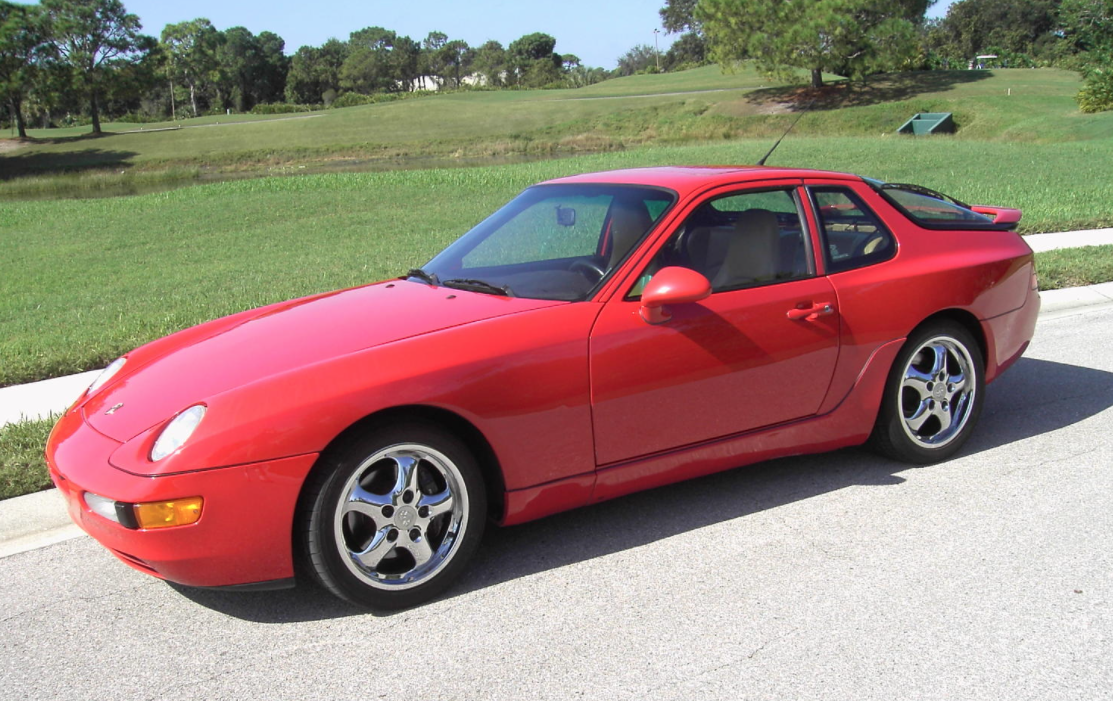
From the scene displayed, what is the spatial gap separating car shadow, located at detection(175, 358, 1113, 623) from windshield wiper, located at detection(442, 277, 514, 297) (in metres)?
1.04

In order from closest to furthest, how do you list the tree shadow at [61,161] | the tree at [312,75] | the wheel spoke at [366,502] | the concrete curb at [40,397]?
the wheel spoke at [366,502] < the concrete curb at [40,397] < the tree shadow at [61,161] < the tree at [312,75]

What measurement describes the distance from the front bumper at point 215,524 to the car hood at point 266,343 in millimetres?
291

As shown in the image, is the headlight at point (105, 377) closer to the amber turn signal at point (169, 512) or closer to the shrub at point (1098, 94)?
the amber turn signal at point (169, 512)

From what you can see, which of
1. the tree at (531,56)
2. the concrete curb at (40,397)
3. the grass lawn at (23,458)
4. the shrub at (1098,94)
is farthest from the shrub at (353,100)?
the grass lawn at (23,458)

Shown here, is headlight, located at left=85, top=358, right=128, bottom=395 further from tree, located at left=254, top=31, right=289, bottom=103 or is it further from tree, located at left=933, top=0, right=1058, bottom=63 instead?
tree, located at left=254, top=31, right=289, bottom=103

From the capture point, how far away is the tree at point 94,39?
238 ft

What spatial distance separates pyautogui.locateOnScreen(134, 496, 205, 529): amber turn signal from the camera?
319cm

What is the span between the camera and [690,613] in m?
3.46

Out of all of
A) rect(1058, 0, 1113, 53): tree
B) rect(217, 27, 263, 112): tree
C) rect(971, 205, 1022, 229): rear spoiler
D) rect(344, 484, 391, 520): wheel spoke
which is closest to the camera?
rect(344, 484, 391, 520): wheel spoke

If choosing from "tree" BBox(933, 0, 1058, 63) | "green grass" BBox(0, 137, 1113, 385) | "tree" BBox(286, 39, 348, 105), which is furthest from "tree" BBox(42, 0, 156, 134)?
"tree" BBox(933, 0, 1058, 63)

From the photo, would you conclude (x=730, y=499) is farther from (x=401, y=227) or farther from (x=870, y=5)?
Answer: (x=870, y=5)

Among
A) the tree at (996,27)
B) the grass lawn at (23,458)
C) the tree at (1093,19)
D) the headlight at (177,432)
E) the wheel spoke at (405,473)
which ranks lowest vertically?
the grass lawn at (23,458)

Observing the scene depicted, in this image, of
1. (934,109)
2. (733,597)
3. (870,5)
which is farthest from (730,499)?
(870,5)

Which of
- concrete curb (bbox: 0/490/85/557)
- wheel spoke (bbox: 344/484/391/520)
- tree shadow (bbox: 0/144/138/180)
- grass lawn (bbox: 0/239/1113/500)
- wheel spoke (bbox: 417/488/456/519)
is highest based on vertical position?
wheel spoke (bbox: 344/484/391/520)
